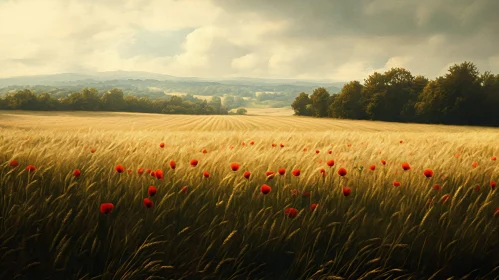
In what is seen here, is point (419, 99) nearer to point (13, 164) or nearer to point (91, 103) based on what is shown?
point (13, 164)

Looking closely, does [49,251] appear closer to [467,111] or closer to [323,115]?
[467,111]

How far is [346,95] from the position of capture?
6450cm

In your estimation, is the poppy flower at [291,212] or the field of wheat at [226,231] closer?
the field of wheat at [226,231]

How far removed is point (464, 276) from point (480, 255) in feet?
0.99

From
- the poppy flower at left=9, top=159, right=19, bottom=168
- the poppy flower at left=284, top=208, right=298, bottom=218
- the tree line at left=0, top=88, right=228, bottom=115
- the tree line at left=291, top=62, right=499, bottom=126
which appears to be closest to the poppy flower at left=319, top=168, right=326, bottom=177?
the poppy flower at left=284, top=208, right=298, bottom=218

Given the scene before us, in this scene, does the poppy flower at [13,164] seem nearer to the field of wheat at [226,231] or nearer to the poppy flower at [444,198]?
the field of wheat at [226,231]

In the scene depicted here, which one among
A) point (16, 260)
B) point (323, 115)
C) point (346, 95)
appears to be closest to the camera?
point (16, 260)

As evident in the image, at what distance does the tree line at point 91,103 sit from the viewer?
222 ft

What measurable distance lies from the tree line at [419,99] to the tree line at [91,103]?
37.3 m

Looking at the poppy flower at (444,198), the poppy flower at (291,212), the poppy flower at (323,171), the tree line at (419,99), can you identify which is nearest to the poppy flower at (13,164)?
the poppy flower at (291,212)

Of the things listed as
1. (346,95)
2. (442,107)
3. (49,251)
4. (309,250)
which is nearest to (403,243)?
(309,250)

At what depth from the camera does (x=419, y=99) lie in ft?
194

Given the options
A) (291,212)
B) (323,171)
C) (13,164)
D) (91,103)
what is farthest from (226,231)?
(91,103)

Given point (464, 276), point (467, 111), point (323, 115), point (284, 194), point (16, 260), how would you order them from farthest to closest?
1. point (323, 115)
2. point (467, 111)
3. point (284, 194)
4. point (464, 276)
5. point (16, 260)
